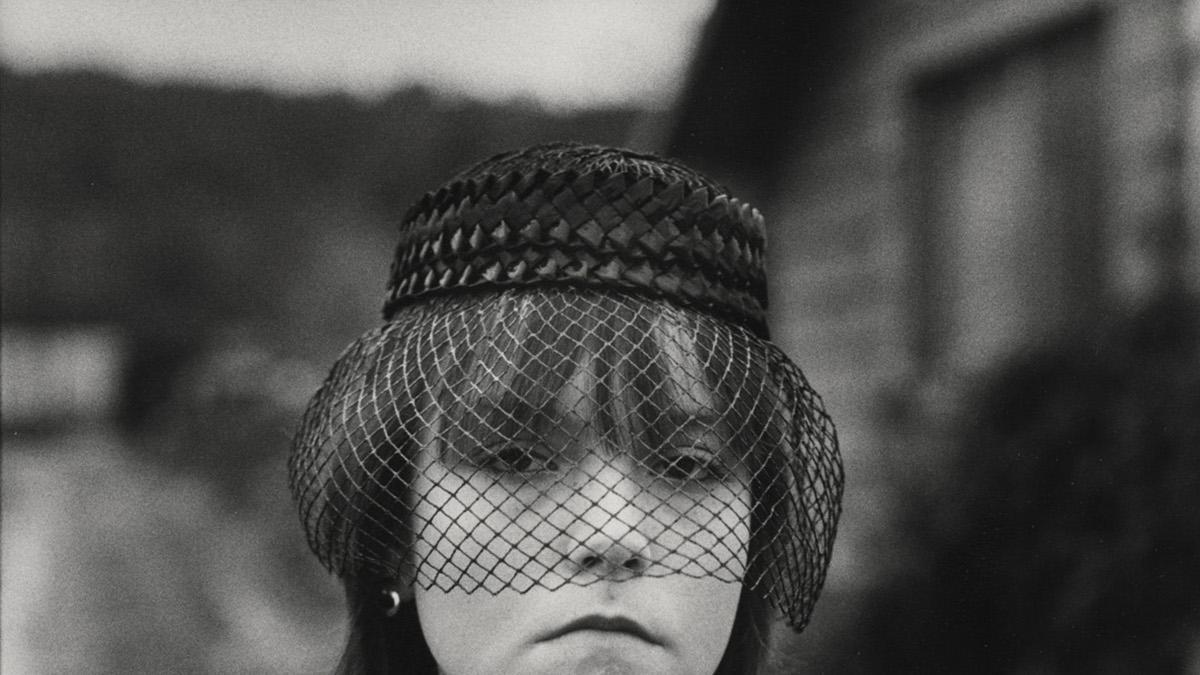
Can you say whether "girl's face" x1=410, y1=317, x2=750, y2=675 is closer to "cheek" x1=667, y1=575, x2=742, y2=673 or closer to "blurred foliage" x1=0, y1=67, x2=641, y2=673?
"cheek" x1=667, y1=575, x2=742, y2=673

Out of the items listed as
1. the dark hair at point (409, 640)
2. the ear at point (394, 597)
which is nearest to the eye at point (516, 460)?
the ear at point (394, 597)

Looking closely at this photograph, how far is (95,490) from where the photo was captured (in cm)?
1362

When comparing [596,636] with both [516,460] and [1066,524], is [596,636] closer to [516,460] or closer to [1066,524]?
[516,460]

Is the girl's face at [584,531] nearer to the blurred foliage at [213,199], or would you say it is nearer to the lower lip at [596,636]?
the lower lip at [596,636]

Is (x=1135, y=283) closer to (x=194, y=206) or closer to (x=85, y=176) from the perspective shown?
(x=85, y=176)

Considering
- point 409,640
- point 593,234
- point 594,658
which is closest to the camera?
point 594,658

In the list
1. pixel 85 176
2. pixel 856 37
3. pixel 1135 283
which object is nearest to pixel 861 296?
pixel 856 37

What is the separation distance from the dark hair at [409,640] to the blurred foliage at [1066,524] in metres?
1.57

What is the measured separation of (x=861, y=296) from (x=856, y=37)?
1142mm

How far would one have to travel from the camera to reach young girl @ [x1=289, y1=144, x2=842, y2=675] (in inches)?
49.7

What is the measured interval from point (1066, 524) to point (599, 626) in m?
2.11

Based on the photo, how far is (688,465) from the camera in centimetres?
132

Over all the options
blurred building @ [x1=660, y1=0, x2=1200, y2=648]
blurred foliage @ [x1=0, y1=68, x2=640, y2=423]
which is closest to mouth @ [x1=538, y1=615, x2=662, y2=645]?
blurred building @ [x1=660, y1=0, x2=1200, y2=648]

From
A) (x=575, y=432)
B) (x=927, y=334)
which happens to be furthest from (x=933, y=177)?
(x=575, y=432)
